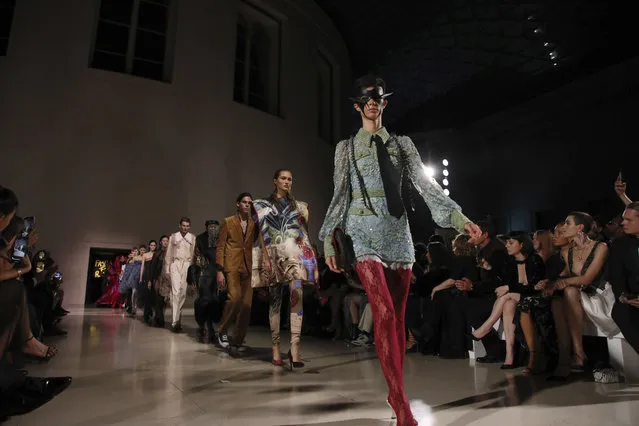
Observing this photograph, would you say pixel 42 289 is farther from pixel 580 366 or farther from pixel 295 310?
pixel 580 366

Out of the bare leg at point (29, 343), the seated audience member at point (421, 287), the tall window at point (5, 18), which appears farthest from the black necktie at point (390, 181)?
the tall window at point (5, 18)

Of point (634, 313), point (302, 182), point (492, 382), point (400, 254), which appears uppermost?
point (302, 182)

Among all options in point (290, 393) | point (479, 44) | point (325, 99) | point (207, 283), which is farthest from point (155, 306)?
point (479, 44)

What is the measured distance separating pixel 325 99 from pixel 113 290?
10.4 meters

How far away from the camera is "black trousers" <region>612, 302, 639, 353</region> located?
300cm

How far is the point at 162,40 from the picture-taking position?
12.8 metres

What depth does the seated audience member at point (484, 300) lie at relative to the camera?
4430 millimetres

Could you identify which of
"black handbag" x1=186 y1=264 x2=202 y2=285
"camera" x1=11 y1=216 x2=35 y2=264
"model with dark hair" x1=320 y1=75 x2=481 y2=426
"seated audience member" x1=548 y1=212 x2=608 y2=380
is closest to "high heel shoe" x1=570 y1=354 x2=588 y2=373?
"seated audience member" x1=548 y1=212 x2=608 y2=380

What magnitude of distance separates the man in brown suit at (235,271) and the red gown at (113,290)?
8.23m

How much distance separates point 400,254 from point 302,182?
1257cm

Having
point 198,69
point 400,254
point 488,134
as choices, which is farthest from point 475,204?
point 400,254

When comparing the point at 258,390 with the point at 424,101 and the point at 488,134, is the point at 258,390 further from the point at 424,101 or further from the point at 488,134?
the point at 424,101

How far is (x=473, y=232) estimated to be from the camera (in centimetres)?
211

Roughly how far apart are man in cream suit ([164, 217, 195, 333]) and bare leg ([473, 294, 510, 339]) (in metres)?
4.37
